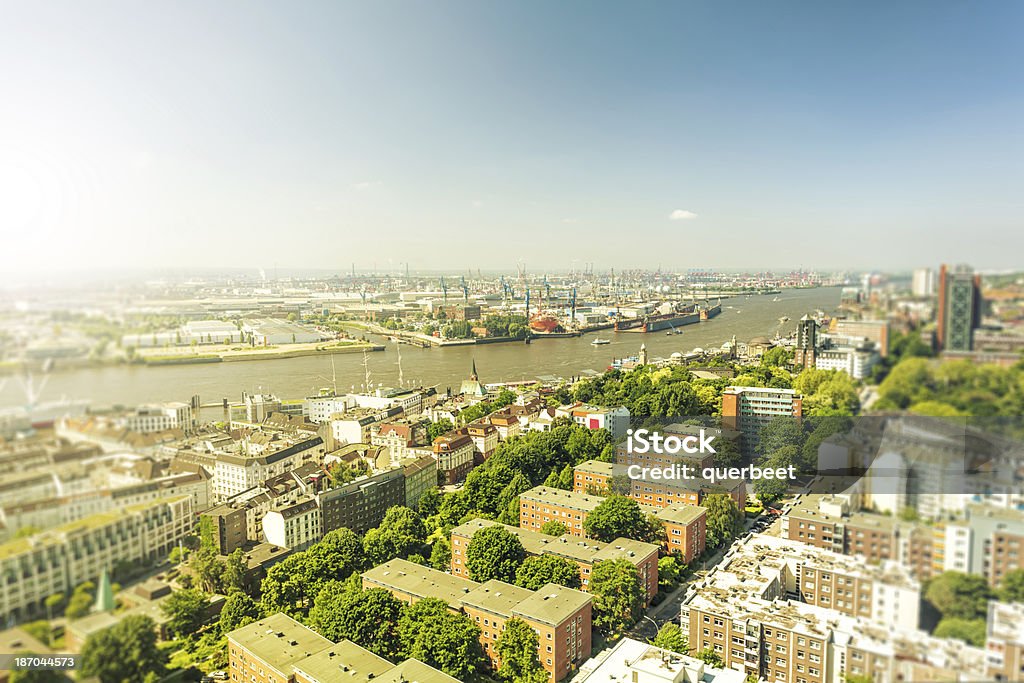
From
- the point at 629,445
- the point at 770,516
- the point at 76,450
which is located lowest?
the point at 770,516

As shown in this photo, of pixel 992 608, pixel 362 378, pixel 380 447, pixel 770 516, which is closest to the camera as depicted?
pixel 992 608

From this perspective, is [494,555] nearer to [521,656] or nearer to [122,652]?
[521,656]

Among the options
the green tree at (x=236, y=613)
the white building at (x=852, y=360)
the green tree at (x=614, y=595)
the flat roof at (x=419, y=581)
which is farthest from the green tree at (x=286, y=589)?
the white building at (x=852, y=360)

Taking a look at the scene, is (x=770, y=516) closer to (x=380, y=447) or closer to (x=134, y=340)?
(x=380, y=447)

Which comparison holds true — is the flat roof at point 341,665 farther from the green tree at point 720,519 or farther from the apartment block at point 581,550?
the green tree at point 720,519

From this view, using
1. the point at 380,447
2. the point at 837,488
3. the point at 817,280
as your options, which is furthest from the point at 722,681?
the point at 380,447

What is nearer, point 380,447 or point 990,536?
point 990,536

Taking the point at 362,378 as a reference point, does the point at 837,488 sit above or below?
above
